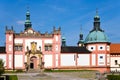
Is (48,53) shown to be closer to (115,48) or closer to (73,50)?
(73,50)

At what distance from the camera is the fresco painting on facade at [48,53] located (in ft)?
290

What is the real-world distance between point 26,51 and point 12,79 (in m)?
47.1

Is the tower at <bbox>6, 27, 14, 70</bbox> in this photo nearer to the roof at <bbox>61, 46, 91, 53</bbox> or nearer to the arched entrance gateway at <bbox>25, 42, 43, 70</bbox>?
the arched entrance gateway at <bbox>25, 42, 43, 70</bbox>

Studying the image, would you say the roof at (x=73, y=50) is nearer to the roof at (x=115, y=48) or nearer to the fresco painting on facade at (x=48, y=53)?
the fresco painting on facade at (x=48, y=53)

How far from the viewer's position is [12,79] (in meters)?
42.5

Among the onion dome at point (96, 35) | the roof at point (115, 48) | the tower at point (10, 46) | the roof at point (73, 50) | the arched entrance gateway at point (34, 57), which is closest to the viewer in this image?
the tower at point (10, 46)

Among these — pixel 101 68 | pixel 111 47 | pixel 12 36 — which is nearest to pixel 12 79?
pixel 12 36

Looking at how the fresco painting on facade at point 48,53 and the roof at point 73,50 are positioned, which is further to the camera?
the roof at point 73,50

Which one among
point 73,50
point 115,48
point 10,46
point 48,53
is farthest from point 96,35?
point 10,46

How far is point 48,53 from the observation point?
90.2 meters

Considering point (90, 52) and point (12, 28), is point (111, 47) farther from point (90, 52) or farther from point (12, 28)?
point (12, 28)

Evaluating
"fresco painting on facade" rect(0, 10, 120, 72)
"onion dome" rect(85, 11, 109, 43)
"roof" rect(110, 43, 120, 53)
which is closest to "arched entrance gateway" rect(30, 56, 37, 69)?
"fresco painting on facade" rect(0, 10, 120, 72)

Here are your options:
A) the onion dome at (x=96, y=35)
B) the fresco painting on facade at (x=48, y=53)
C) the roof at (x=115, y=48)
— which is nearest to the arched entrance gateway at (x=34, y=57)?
the fresco painting on facade at (x=48, y=53)

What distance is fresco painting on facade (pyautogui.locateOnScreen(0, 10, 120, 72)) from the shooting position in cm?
8844
